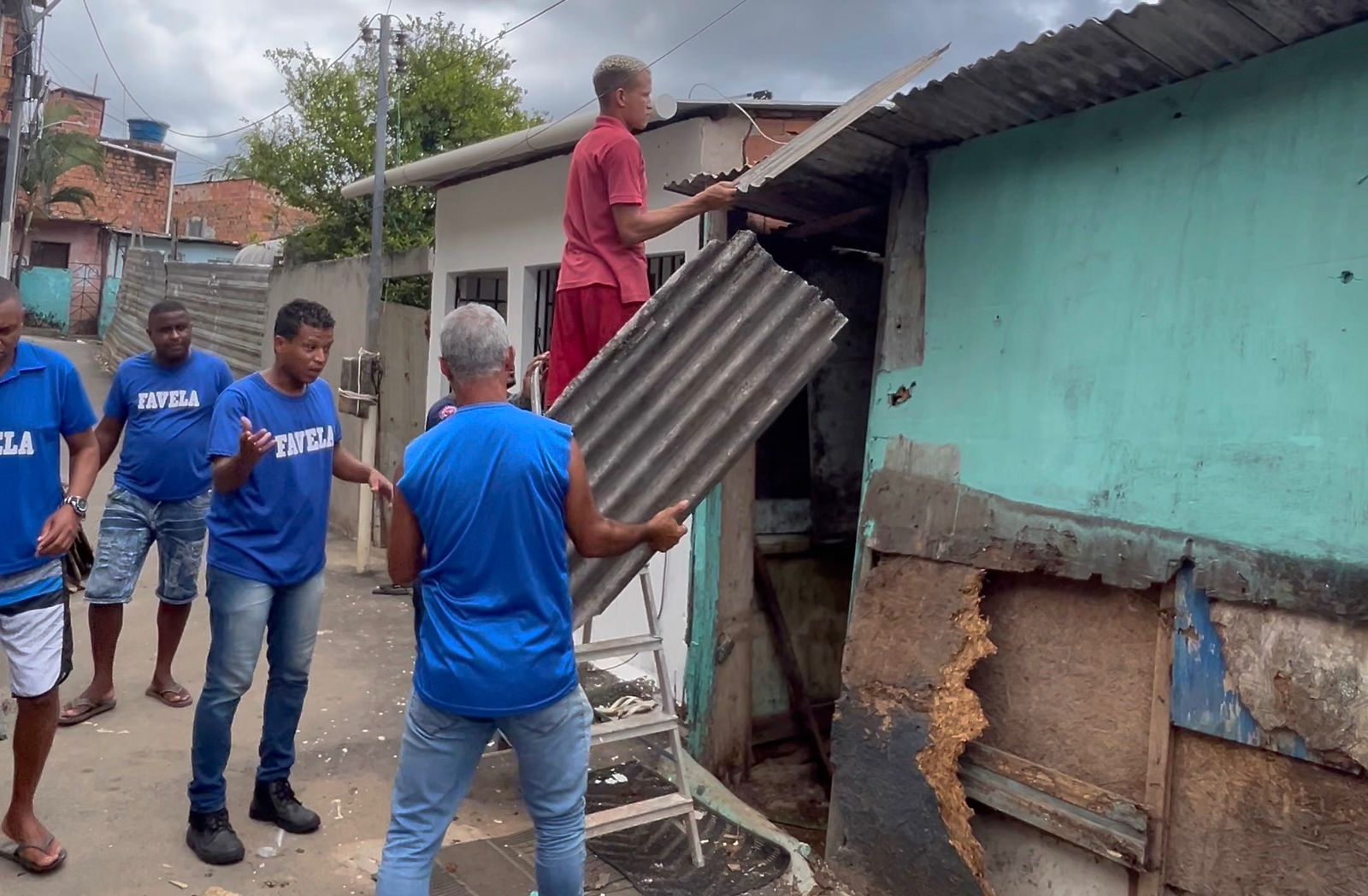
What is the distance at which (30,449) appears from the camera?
3273 millimetres

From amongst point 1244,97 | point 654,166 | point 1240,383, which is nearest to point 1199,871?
point 1240,383

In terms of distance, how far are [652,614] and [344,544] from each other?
254 inches

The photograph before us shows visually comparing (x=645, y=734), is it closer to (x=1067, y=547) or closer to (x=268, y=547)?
(x=268, y=547)

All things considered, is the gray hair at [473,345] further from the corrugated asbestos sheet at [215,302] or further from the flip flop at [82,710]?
the corrugated asbestos sheet at [215,302]

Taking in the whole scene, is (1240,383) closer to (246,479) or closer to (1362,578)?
(1362,578)

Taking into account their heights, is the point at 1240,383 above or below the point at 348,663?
above

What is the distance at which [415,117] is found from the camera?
1335 cm

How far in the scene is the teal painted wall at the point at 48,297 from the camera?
2314cm

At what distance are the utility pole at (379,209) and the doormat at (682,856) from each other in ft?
18.9

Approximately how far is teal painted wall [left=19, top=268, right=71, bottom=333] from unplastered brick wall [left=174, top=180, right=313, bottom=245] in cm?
564

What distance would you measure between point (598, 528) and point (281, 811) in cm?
218

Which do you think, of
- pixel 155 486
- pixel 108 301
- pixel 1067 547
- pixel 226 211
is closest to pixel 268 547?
pixel 155 486

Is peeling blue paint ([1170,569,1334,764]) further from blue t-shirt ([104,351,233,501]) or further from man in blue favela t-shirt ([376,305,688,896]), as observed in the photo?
blue t-shirt ([104,351,233,501])

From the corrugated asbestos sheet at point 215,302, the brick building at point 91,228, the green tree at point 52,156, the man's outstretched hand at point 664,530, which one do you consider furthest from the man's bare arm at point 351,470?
the brick building at point 91,228
